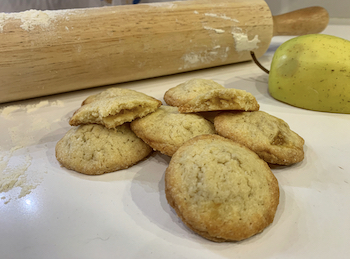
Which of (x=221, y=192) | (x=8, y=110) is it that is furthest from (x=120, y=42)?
(x=221, y=192)

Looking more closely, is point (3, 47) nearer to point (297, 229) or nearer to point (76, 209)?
point (76, 209)

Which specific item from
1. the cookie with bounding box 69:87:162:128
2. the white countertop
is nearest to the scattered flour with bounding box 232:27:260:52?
the white countertop

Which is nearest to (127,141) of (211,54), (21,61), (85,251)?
(85,251)

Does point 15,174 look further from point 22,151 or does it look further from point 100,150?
point 100,150

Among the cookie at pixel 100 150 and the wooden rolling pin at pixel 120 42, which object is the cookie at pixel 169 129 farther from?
the wooden rolling pin at pixel 120 42

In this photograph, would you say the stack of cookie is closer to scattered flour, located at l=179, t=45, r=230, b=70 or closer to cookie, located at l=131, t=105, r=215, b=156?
cookie, located at l=131, t=105, r=215, b=156
